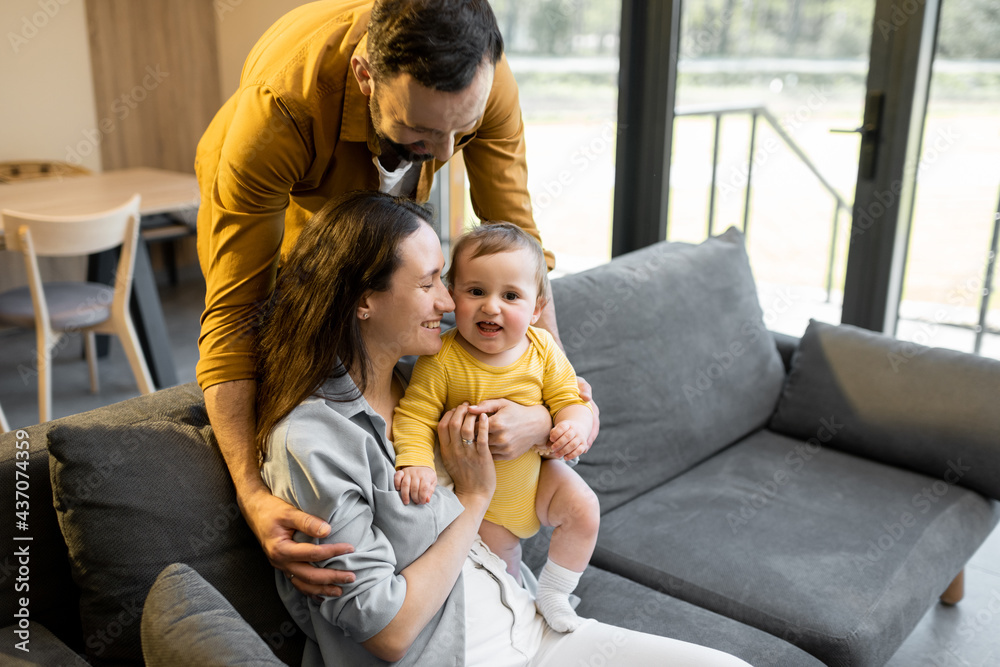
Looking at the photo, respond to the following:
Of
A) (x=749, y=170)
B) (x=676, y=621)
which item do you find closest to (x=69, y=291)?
(x=676, y=621)

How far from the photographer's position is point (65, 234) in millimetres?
2736

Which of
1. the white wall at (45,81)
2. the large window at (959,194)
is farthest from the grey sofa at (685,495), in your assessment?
the white wall at (45,81)

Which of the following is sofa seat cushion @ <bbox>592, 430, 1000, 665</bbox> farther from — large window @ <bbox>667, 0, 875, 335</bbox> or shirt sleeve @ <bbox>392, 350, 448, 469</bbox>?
large window @ <bbox>667, 0, 875, 335</bbox>

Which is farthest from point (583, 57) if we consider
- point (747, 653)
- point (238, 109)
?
point (747, 653)

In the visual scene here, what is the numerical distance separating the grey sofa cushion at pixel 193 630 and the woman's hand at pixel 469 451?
0.41 metres

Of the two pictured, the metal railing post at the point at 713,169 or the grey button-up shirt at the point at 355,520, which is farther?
the metal railing post at the point at 713,169

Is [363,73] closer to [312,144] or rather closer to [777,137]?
[312,144]

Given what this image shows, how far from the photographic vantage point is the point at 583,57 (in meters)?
3.82

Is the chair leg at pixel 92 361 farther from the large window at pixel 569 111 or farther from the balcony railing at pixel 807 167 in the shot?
the balcony railing at pixel 807 167

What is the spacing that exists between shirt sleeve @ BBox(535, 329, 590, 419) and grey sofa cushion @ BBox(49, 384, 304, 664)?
21.2 inches

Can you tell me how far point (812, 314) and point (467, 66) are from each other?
266 centimetres

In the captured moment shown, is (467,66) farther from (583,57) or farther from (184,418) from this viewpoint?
(583,57)

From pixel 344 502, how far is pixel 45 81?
419 cm

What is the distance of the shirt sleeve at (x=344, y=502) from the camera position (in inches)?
43.3
